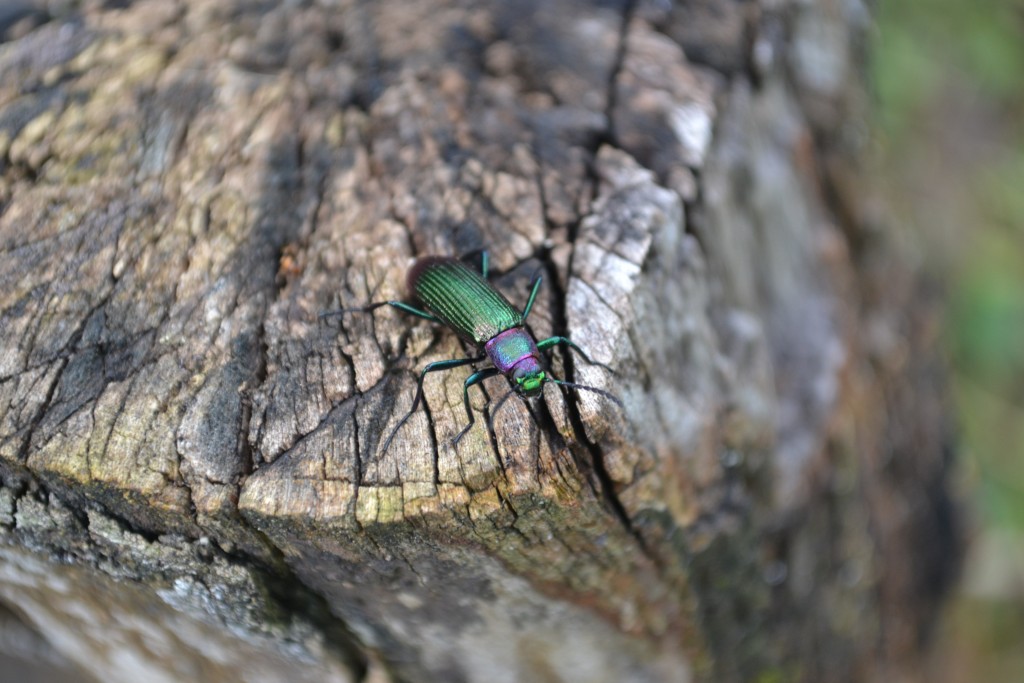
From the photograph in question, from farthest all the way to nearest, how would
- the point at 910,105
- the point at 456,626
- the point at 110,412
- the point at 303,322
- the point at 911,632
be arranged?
the point at 910,105 → the point at 911,632 → the point at 456,626 → the point at 303,322 → the point at 110,412

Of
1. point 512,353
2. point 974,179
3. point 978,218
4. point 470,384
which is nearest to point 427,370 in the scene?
point 470,384

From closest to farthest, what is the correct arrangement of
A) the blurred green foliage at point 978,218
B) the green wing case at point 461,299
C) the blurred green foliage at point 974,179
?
1. the green wing case at point 461,299
2. the blurred green foliage at point 978,218
3. the blurred green foliage at point 974,179

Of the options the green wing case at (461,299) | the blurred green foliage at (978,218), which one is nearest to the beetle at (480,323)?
the green wing case at (461,299)

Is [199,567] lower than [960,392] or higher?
higher

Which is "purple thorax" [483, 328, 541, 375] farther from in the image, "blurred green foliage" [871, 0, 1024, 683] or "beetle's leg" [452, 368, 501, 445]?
"blurred green foliage" [871, 0, 1024, 683]

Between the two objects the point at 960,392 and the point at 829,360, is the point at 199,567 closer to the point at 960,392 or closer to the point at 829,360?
the point at 829,360

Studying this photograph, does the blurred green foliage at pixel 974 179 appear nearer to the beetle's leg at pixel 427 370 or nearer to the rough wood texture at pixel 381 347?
the rough wood texture at pixel 381 347

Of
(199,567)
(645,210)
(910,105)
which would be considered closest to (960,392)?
(910,105)
